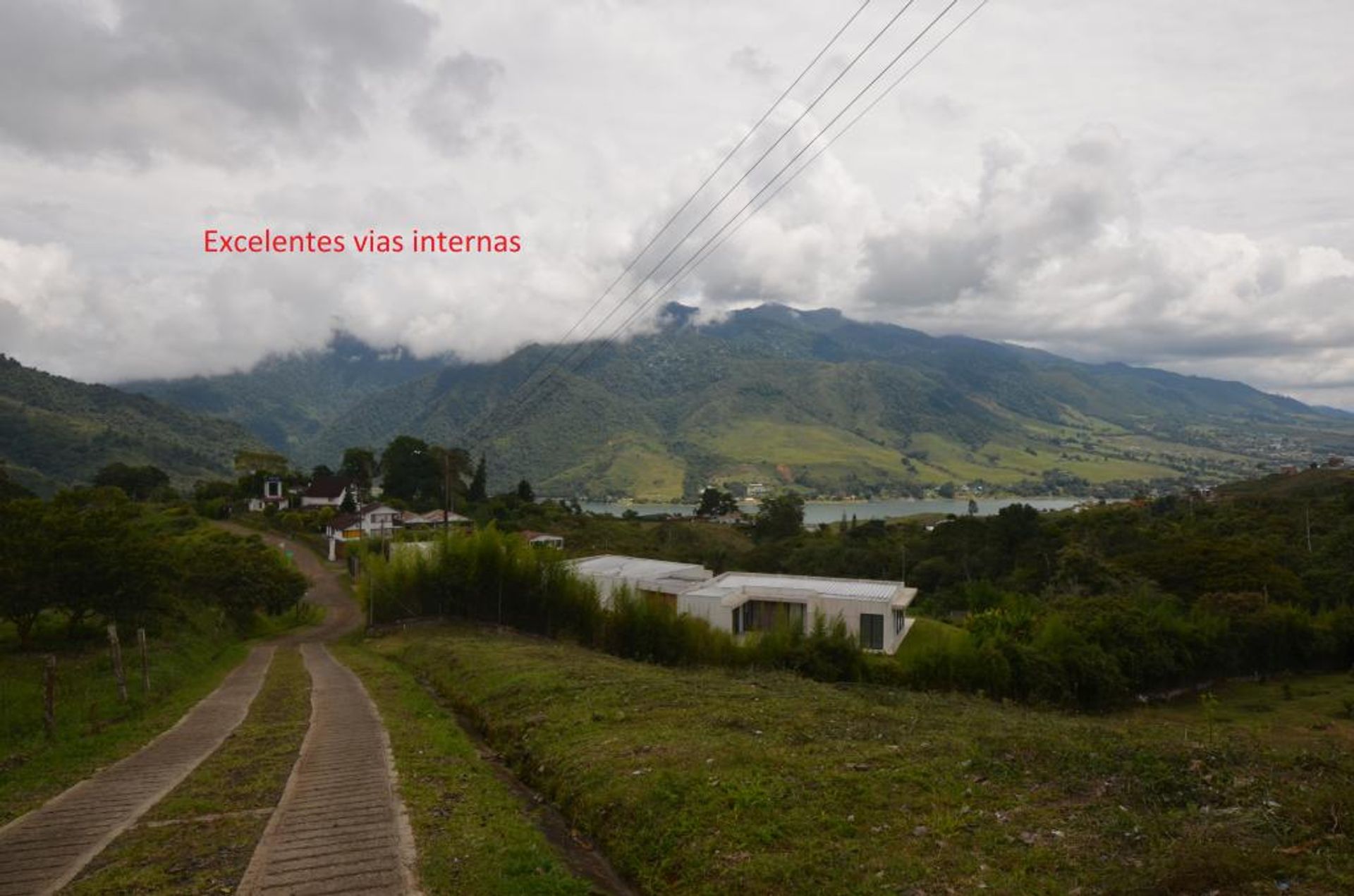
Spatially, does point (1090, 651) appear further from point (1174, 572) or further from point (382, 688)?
point (1174, 572)

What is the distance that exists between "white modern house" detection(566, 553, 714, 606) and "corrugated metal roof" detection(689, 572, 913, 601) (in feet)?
3.62

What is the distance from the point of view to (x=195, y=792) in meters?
8.49

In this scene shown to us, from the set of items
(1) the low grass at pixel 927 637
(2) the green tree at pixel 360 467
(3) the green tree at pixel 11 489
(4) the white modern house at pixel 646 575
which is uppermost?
(2) the green tree at pixel 360 467

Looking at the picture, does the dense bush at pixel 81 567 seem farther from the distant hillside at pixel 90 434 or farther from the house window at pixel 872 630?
the distant hillside at pixel 90 434

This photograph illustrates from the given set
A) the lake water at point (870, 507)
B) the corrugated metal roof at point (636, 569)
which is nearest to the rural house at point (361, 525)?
the corrugated metal roof at point (636, 569)

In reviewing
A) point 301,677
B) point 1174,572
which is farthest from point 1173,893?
point 1174,572

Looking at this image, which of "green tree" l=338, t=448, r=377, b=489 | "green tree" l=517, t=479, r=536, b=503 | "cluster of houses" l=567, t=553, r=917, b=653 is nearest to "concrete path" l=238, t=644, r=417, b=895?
"cluster of houses" l=567, t=553, r=917, b=653

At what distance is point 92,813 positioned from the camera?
7.98 meters

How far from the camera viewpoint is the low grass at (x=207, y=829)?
602 centimetres

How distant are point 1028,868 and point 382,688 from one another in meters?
14.7

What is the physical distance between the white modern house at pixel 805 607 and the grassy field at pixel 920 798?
20.2 m

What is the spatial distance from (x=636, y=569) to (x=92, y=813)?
3322cm

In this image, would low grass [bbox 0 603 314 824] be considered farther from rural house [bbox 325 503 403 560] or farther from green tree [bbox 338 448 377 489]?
green tree [bbox 338 448 377 489]

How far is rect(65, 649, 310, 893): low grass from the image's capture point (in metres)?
6.02
